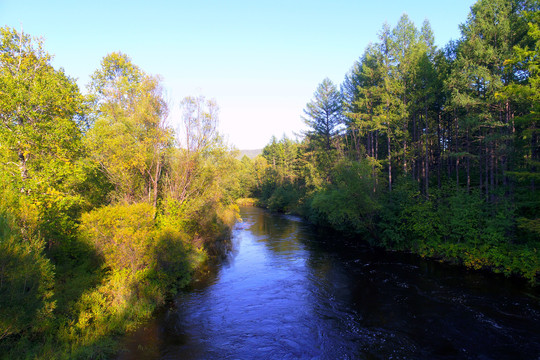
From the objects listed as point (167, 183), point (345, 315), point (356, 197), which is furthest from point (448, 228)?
point (167, 183)

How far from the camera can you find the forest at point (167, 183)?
998cm

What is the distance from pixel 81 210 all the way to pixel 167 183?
561 centimetres

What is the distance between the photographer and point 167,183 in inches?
785

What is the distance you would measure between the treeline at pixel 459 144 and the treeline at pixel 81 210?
16.4m

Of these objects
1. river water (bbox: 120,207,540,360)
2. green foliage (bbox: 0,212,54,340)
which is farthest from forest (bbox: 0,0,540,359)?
river water (bbox: 120,207,540,360)

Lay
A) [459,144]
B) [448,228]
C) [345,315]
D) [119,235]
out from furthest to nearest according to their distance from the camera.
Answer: [459,144] → [448,228] → [345,315] → [119,235]

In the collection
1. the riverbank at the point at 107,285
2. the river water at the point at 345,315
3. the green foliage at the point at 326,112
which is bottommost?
the river water at the point at 345,315

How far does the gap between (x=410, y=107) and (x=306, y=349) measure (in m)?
24.6

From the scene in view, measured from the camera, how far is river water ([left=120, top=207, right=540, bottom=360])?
10.2m

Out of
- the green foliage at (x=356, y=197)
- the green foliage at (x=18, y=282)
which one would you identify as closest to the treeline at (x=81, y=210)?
the green foliage at (x=18, y=282)

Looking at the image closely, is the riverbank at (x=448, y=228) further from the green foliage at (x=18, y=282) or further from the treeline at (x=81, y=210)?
the green foliage at (x=18, y=282)

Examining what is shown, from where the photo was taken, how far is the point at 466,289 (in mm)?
15523

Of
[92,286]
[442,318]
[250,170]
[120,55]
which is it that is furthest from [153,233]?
[250,170]

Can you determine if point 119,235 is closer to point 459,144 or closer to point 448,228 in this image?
point 448,228
